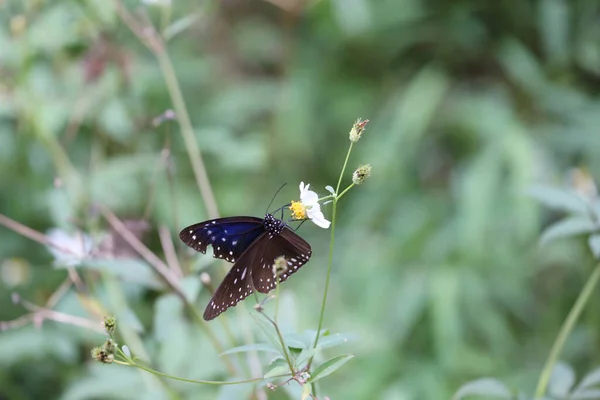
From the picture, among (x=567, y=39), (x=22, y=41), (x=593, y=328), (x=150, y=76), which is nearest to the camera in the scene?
(x=22, y=41)

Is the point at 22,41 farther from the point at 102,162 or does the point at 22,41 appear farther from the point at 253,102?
the point at 253,102

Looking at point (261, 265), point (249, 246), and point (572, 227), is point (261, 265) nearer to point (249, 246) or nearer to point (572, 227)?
point (249, 246)

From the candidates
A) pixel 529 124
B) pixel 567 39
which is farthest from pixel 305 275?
pixel 567 39

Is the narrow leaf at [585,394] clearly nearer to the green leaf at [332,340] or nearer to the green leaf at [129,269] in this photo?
the green leaf at [332,340]

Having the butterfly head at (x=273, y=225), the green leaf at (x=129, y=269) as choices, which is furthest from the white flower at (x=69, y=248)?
the butterfly head at (x=273, y=225)

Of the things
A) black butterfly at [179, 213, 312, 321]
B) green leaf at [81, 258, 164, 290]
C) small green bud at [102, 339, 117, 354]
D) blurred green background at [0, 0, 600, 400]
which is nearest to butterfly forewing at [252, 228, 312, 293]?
black butterfly at [179, 213, 312, 321]

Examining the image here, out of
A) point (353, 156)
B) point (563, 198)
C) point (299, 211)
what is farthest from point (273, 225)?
point (353, 156)

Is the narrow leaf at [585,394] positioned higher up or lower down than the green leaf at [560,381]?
lower down

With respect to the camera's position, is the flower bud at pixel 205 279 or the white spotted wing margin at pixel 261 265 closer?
the white spotted wing margin at pixel 261 265
